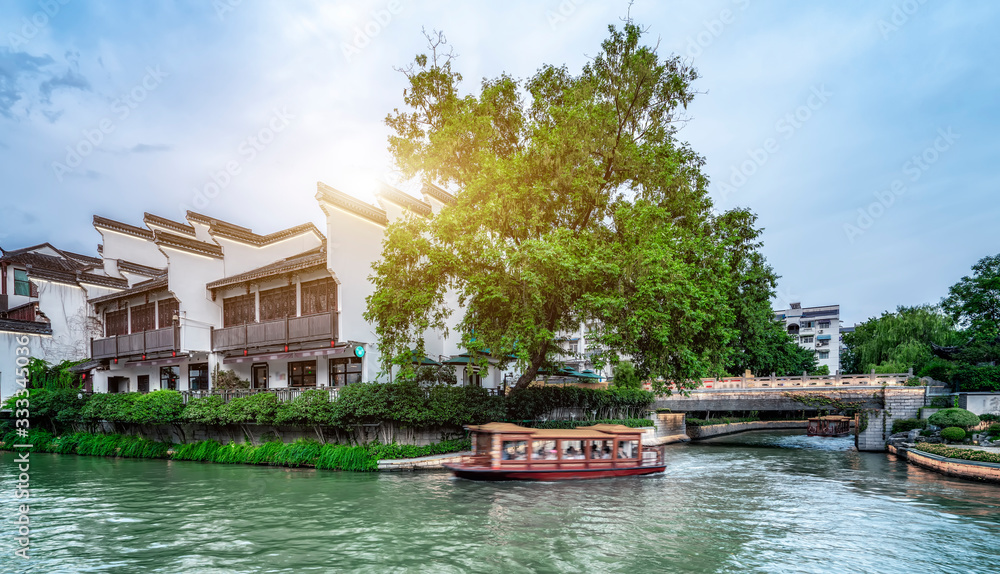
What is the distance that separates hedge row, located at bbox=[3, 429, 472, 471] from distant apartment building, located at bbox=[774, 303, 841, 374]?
7768cm

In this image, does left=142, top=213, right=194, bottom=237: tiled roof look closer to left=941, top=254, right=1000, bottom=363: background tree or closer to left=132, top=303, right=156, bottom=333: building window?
left=132, top=303, right=156, bottom=333: building window

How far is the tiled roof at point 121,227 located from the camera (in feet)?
125

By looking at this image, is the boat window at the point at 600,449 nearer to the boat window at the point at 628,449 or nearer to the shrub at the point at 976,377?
the boat window at the point at 628,449

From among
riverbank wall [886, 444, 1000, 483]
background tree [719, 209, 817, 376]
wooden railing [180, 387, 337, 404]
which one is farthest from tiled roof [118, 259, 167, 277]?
riverbank wall [886, 444, 1000, 483]

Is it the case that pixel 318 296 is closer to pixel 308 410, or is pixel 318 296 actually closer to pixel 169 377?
pixel 308 410

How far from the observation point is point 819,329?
288 ft

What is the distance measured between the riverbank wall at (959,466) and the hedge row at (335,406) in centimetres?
1455

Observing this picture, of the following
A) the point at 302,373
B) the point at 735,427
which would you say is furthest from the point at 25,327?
the point at 735,427

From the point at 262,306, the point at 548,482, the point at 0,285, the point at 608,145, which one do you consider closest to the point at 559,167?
the point at 608,145

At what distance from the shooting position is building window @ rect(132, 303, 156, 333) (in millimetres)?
34344

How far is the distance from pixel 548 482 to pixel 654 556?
880 centimetres

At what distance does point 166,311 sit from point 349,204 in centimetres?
1525

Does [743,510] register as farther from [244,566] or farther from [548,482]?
[244,566]

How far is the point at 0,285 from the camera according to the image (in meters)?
39.8
